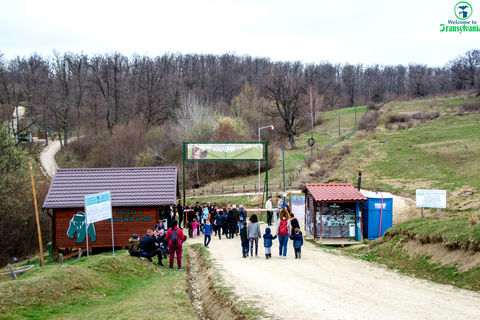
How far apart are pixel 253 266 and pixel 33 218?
76.7 ft

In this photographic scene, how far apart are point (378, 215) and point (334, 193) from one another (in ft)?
7.33

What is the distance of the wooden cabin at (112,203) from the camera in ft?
69.2

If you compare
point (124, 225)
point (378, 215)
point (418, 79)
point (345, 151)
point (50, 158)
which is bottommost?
point (124, 225)

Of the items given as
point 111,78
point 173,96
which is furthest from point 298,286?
point 173,96

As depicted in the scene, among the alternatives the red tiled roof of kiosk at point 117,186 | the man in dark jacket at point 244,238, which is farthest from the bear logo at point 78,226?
the man in dark jacket at point 244,238

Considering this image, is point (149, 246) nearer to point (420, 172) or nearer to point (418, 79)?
point (420, 172)

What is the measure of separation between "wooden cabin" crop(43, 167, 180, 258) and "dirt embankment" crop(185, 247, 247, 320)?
6560 millimetres

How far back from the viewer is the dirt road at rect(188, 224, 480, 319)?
26.5ft

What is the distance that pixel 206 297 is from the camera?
10.8 meters

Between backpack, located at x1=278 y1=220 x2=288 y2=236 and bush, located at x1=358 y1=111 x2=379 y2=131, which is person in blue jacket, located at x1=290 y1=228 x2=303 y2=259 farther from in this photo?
bush, located at x1=358 y1=111 x2=379 y2=131

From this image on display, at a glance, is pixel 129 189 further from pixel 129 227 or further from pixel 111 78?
pixel 111 78

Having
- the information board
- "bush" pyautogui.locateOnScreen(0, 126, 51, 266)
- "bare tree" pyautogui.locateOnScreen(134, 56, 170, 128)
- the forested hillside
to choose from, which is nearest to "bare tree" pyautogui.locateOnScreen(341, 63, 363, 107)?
the forested hillside

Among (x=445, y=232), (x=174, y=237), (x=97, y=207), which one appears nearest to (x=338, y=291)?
(x=445, y=232)

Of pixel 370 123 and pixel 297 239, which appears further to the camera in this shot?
pixel 370 123
